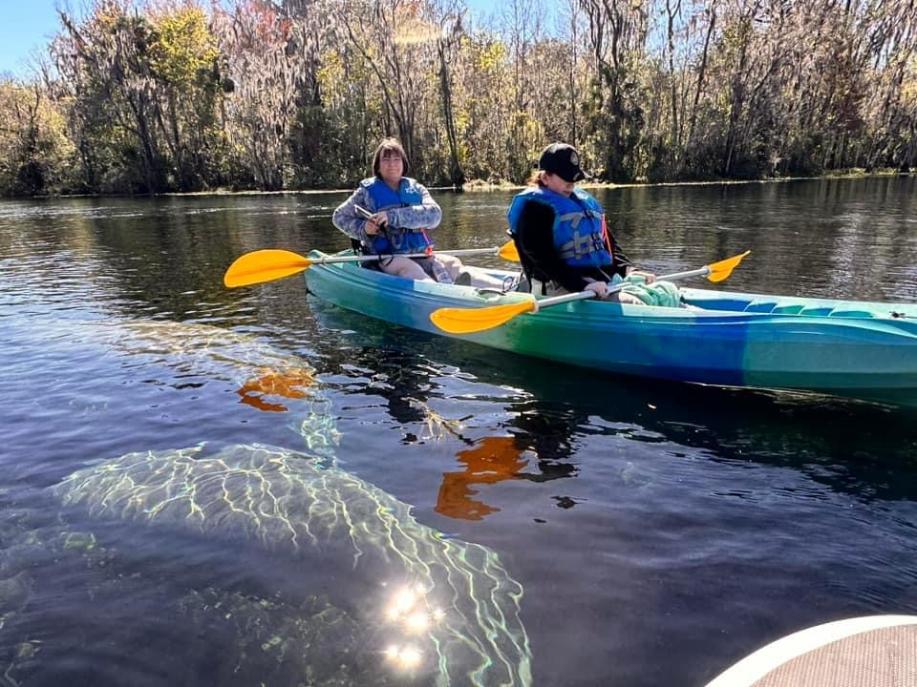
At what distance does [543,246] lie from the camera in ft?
16.8

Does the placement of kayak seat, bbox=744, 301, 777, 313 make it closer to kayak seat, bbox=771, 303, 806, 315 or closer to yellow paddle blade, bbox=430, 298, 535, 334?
kayak seat, bbox=771, 303, 806, 315

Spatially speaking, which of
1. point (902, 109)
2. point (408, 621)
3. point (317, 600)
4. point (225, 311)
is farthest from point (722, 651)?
point (902, 109)

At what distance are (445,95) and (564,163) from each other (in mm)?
30368

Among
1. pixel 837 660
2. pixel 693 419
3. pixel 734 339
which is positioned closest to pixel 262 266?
pixel 693 419

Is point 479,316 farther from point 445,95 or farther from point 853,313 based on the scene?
point 445,95

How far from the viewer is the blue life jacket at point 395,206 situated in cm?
694

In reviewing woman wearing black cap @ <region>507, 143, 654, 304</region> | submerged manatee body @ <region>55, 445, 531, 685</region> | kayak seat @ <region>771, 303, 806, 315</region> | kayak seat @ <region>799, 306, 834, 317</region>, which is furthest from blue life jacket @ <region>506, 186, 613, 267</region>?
submerged manatee body @ <region>55, 445, 531, 685</region>

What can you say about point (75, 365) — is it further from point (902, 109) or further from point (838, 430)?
point (902, 109)

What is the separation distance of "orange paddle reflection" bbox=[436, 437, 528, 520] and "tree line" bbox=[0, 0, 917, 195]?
95.0 feet

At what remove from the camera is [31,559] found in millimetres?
3076

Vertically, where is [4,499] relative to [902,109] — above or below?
below

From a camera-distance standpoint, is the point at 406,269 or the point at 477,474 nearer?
the point at 477,474

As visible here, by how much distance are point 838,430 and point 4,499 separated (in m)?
4.88

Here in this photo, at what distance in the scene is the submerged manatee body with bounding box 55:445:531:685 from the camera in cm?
250
